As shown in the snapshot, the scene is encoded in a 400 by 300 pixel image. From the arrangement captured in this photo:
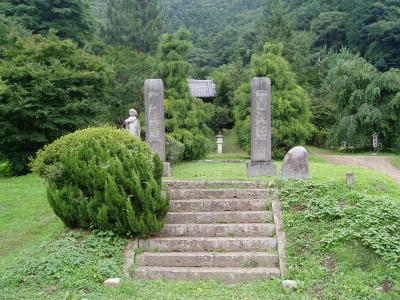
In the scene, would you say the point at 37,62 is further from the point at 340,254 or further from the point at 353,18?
the point at 353,18

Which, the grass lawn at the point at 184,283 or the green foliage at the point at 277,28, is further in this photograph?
the green foliage at the point at 277,28

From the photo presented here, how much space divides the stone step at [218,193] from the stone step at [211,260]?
198cm

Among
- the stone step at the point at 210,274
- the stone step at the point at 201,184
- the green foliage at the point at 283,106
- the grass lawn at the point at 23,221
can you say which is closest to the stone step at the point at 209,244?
the stone step at the point at 210,274

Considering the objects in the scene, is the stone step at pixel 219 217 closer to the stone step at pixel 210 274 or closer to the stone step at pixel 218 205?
the stone step at pixel 218 205

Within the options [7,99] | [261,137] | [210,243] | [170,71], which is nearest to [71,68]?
[7,99]

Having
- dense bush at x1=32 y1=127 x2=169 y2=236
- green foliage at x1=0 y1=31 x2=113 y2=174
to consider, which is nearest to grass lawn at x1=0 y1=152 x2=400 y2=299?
dense bush at x1=32 y1=127 x2=169 y2=236

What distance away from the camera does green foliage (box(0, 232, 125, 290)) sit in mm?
6809

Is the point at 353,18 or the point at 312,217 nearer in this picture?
the point at 312,217

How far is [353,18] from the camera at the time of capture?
4319 centimetres

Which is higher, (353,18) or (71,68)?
(353,18)

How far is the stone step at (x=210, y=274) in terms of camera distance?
23.5 feet

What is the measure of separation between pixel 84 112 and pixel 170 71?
4898mm

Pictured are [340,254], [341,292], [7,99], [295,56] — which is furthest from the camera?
[295,56]

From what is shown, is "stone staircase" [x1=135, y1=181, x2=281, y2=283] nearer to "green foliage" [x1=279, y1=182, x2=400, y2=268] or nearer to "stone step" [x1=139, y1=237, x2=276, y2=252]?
"stone step" [x1=139, y1=237, x2=276, y2=252]
